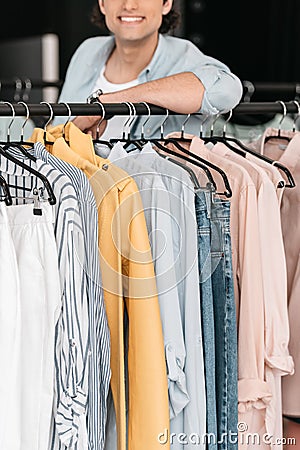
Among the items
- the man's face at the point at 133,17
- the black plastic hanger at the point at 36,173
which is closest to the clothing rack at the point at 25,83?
the man's face at the point at 133,17

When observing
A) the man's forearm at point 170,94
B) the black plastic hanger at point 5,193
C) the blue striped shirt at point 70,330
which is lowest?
the blue striped shirt at point 70,330

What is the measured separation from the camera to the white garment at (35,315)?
4.55 feet

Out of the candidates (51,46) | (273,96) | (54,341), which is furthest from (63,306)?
(51,46)

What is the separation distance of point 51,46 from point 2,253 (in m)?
3.35

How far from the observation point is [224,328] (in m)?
1.59

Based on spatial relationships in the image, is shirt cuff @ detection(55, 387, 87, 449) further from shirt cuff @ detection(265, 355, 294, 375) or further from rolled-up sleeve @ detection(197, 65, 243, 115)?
rolled-up sleeve @ detection(197, 65, 243, 115)

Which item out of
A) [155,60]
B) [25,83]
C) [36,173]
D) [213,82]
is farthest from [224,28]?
[36,173]

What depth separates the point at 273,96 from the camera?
420 centimetres

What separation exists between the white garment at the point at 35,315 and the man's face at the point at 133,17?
0.91 metres

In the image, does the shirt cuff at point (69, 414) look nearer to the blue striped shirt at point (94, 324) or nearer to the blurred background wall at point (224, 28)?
the blue striped shirt at point (94, 324)

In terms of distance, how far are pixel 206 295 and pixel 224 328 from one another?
84mm

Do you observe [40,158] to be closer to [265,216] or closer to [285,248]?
[265,216]

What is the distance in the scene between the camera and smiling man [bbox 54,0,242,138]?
6.06 ft

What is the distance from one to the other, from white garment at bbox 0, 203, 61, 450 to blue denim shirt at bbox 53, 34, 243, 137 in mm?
645
